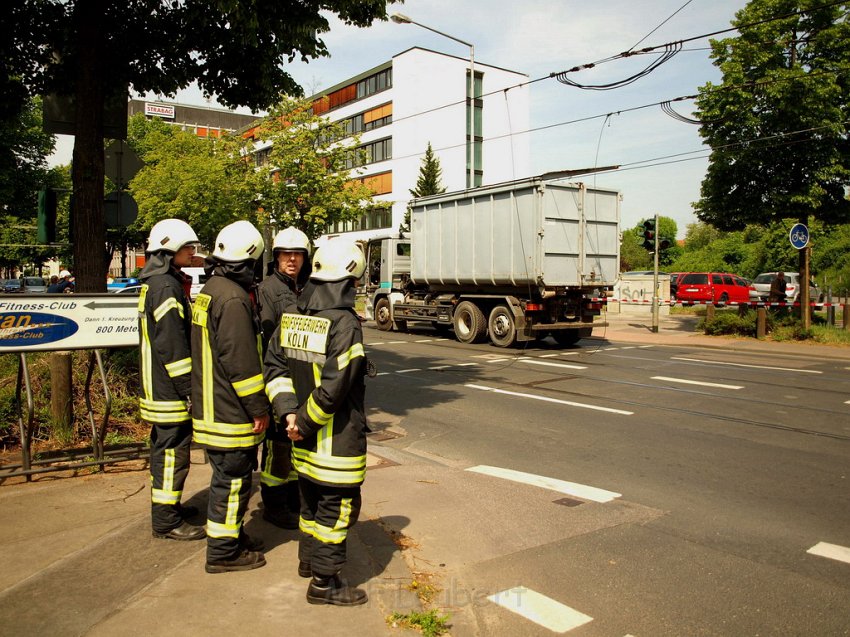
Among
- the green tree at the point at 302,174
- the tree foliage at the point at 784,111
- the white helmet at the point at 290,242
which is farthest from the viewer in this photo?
the green tree at the point at 302,174

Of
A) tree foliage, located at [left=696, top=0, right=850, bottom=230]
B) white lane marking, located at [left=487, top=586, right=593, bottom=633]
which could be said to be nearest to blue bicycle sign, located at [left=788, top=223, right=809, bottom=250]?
tree foliage, located at [left=696, top=0, right=850, bottom=230]

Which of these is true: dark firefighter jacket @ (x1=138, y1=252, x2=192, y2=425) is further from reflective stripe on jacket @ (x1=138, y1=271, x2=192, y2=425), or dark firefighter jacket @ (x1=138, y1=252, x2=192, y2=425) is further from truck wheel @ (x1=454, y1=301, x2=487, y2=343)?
truck wheel @ (x1=454, y1=301, x2=487, y2=343)

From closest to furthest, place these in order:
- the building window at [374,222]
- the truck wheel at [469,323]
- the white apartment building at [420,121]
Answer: the truck wheel at [469,323] → the white apartment building at [420,121] → the building window at [374,222]

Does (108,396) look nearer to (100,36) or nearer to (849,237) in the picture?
(100,36)

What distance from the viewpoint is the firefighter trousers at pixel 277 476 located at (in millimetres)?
4345

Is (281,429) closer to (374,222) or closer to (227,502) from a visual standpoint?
(227,502)

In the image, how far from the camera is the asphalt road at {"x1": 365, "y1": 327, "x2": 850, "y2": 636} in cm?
349

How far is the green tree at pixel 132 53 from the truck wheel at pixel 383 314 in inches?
490

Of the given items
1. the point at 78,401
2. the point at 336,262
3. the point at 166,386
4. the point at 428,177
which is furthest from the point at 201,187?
the point at 336,262

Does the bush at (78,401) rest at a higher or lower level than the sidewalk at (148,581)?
higher

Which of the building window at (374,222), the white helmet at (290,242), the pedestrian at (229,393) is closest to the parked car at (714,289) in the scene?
the building window at (374,222)

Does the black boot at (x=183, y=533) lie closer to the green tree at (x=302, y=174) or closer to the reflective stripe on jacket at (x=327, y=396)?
the reflective stripe on jacket at (x=327, y=396)

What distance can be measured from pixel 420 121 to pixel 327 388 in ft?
159

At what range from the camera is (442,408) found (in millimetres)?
8906
